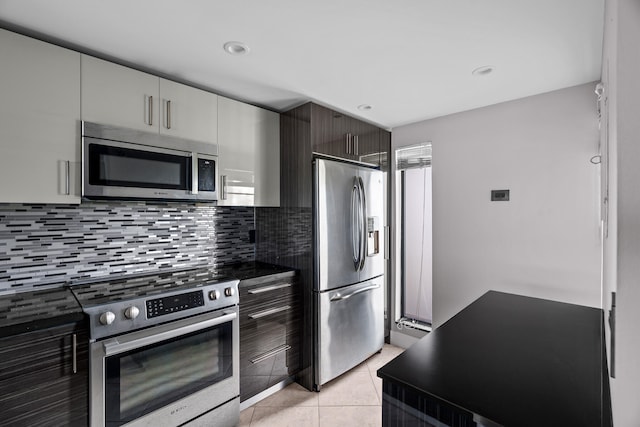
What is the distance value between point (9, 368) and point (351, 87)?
2393mm

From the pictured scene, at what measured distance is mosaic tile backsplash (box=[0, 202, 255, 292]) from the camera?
1.75 meters

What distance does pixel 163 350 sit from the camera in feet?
5.64

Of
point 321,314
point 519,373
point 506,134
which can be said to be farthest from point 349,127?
point 519,373

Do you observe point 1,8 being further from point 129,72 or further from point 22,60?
point 129,72

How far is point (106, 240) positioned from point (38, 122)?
819 millimetres

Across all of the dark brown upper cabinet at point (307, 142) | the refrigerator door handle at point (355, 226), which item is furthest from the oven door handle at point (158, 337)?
the refrigerator door handle at point (355, 226)

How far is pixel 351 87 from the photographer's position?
2.22 m

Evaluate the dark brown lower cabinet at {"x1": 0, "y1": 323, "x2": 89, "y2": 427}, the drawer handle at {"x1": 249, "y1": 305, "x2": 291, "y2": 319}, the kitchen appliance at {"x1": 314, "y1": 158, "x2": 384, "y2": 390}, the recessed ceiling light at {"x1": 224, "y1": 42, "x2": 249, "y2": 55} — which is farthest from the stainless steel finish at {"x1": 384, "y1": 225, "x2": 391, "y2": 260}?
the dark brown lower cabinet at {"x1": 0, "y1": 323, "x2": 89, "y2": 427}

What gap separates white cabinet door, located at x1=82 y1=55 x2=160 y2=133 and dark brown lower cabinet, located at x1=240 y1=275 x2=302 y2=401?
1.24 metres

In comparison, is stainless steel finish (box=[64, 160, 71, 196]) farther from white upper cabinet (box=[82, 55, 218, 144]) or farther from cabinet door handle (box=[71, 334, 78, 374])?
cabinet door handle (box=[71, 334, 78, 374])

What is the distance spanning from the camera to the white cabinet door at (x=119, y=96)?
5.59ft

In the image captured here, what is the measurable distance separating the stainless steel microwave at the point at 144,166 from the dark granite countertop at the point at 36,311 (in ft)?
1.90

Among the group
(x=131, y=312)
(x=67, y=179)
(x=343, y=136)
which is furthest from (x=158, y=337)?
(x=343, y=136)

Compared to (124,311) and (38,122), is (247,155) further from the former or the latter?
(124,311)
